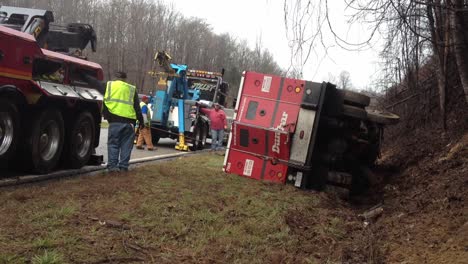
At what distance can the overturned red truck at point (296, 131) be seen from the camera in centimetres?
826

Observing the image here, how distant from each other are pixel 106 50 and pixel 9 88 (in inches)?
1583

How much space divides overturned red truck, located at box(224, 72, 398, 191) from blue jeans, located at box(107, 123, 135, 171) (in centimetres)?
183

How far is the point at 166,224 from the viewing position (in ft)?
16.1

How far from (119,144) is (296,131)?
3.08 meters

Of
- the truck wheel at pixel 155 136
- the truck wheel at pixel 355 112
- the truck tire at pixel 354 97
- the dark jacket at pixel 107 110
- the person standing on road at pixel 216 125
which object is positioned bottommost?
the truck wheel at pixel 155 136

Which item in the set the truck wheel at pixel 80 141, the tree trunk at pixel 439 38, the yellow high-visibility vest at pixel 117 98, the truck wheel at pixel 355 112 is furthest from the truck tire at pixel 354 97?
the truck wheel at pixel 80 141

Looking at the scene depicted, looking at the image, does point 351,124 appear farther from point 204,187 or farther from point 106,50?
point 106,50

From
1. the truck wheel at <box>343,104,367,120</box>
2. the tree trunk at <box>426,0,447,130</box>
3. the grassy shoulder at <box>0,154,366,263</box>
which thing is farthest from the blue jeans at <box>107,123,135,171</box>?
the tree trunk at <box>426,0,447,130</box>

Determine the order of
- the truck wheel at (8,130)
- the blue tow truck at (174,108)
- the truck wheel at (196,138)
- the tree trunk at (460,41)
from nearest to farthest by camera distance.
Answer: the tree trunk at (460,41) → the truck wheel at (8,130) → the blue tow truck at (174,108) → the truck wheel at (196,138)

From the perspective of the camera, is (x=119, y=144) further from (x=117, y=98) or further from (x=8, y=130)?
(x=8, y=130)

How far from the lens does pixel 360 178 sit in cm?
945

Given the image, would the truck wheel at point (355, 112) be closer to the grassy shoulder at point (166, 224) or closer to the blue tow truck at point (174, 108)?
the grassy shoulder at point (166, 224)

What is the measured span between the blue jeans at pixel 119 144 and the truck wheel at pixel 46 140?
81 centimetres

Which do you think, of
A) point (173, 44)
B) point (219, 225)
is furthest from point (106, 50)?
point (219, 225)
